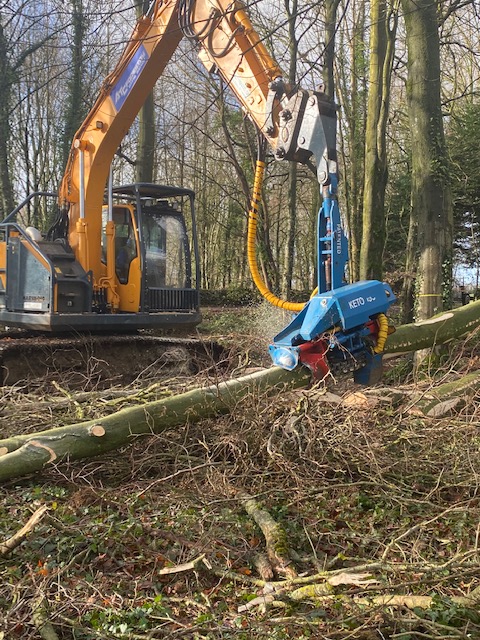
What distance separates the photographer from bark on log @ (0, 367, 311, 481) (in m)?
4.07

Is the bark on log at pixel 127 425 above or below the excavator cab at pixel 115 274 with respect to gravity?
below

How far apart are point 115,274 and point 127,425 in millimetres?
4460

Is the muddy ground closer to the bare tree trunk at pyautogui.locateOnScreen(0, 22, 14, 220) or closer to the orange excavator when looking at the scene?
the orange excavator

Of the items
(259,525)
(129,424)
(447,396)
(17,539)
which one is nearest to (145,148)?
(447,396)

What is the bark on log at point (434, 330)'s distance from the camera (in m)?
5.88

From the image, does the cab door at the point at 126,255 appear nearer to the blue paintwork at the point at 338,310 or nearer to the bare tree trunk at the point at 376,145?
the blue paintwork at the point at 338,310

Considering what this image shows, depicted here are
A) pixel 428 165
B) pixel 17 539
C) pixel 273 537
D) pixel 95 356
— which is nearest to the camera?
pixel 17 539

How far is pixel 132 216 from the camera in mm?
8445

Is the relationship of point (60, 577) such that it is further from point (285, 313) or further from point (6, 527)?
point (285, 313)

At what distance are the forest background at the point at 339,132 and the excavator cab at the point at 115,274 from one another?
1.53 meters

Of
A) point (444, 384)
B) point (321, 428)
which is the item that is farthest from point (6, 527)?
point (444, 384)

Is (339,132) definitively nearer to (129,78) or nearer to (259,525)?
(129,78)

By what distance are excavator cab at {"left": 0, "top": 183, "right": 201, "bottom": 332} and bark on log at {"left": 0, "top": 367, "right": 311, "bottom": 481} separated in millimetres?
3630

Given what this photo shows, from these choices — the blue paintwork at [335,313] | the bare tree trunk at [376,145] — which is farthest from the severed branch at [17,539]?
the bare tree trunk at [376,145]
